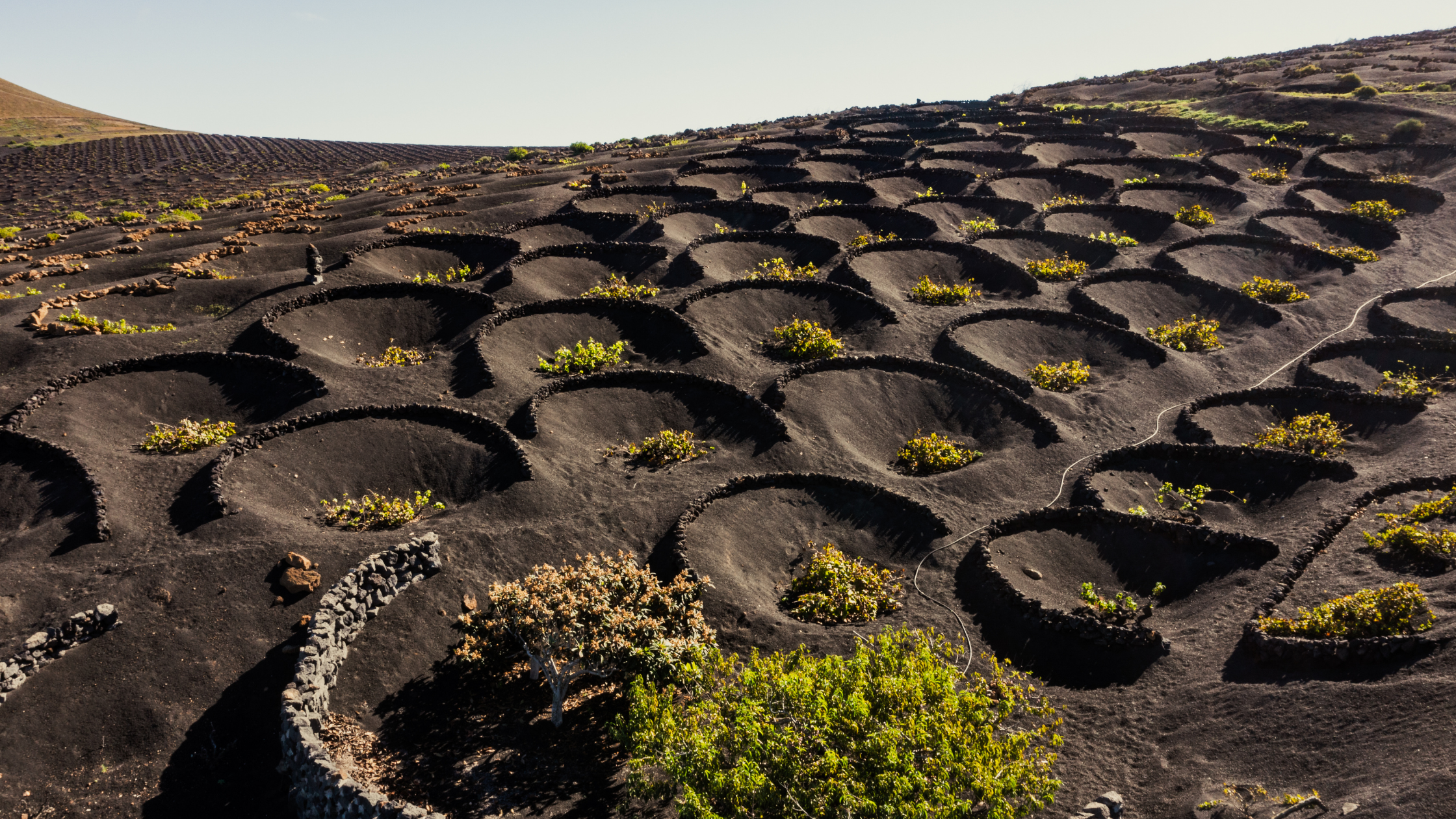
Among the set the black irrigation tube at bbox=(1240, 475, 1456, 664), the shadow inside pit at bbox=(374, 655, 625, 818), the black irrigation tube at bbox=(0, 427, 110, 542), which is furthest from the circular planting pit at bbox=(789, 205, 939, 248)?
the black irrigation tube at bbox=(0, 427, 110, 542)

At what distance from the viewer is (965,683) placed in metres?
15.2

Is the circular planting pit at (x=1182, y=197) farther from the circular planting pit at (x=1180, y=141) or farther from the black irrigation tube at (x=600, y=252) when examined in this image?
the black irrigation tube at (x=600, y=252)

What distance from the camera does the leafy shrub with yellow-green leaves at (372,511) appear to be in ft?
62.5

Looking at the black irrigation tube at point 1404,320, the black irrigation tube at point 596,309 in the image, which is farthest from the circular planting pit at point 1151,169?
the black irrigation tube at point 596,309

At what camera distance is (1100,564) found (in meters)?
18.8

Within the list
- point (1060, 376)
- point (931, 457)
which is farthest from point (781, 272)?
point (931, 457)

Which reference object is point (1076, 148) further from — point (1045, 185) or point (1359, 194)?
point (1359, 194)

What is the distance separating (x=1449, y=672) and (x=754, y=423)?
16.4 meters

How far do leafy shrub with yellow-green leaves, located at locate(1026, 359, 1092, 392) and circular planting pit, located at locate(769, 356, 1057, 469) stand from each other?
231 cm

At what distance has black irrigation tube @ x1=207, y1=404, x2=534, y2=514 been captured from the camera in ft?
68.8

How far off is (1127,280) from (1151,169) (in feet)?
74.2

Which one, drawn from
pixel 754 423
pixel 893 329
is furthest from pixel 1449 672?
pixel 893 329

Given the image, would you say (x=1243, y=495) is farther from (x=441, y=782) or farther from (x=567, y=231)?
(x=567, y=231)

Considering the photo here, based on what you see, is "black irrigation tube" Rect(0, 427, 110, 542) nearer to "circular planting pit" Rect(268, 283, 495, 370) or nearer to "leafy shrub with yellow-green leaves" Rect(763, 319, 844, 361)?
"circular planting pit" Rect(268, 283, 495, 370)
